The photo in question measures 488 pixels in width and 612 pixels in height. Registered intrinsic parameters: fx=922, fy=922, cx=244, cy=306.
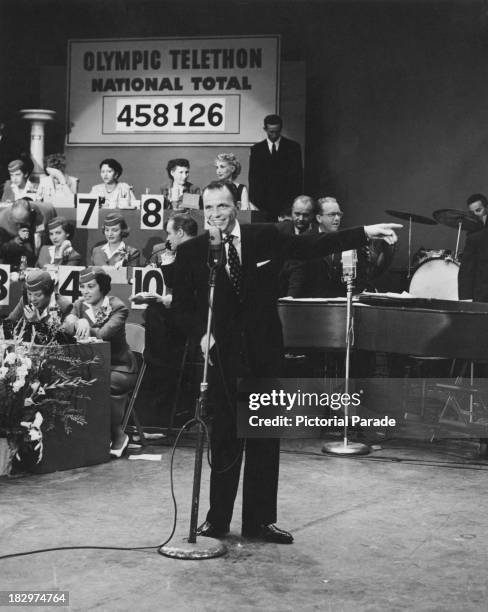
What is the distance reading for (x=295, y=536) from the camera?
406cm

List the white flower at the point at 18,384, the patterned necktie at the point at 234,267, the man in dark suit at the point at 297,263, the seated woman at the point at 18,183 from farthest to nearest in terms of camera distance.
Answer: the seated woman at the point at 18,183 < the man in dark suit at the point at 297,263 < the white flower at the point at 18,384 < the patterned necktie at the point at 234,267

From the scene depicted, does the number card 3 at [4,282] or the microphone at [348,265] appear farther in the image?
the number card 3 at [4,282]

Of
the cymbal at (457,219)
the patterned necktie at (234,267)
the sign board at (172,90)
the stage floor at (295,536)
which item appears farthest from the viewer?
the sign board at (172,90)

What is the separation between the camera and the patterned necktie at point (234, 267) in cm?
392

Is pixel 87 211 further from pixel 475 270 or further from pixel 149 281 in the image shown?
pixel 475 270

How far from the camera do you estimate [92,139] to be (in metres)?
10.5

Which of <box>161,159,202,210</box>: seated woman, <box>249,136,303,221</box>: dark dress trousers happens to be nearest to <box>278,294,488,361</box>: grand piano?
<box>161,159,202,210</box>: seated woman

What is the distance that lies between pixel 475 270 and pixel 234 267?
3.99 metres

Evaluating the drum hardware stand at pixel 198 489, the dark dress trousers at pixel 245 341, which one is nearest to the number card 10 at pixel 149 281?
the dark dress trousers at pixel 245 341

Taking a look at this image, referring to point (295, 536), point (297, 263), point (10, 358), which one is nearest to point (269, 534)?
point (295, 536)

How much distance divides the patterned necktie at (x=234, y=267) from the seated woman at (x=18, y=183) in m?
5.25

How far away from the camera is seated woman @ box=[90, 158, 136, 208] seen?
8.85m

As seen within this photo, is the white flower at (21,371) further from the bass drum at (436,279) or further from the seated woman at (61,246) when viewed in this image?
the bass drum at (436,279)

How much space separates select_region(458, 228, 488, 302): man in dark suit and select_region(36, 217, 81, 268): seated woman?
3.23 metres
